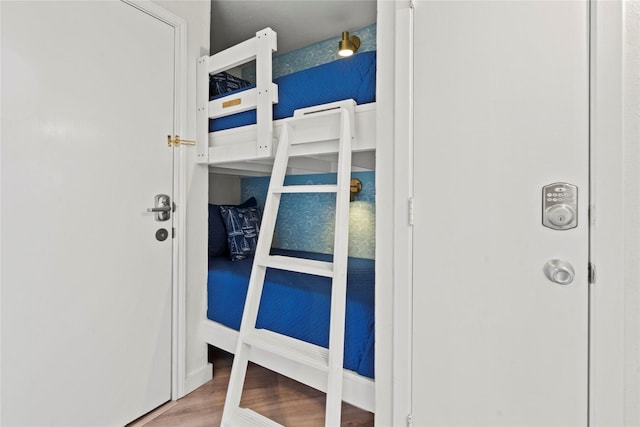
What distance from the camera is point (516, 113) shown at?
995 millimetres

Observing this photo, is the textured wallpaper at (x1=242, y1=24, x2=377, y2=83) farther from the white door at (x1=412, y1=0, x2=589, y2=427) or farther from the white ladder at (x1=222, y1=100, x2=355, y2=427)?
the white door at (x1=412, y1=0, x2=589, y2=427)

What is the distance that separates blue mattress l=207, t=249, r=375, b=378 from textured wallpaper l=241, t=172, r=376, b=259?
0.42 metres

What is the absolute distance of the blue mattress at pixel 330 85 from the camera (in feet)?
4.72

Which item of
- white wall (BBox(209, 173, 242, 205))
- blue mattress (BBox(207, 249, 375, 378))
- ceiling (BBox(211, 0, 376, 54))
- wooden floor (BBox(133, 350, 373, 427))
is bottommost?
wooden floor (BBox(133, 350, 373, 427))

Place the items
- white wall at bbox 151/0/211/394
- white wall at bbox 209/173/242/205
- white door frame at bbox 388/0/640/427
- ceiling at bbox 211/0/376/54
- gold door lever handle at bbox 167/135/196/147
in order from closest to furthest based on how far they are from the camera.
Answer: white door frame at bbox 388/0/640/427
gold door lever handle at bbox 167/135/196/147
white wall at bbox 151/0/211/394
ceiling at bbox 211/0/376/54
white wall at bbox 209/173/242/205

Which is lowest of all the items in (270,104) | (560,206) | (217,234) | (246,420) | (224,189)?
(246,420)

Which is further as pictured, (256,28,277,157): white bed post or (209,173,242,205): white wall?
(209,173,242,205): white wall

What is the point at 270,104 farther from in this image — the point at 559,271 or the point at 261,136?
the point at 559,271

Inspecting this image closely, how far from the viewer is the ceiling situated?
7.70 feet

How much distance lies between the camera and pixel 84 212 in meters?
1.45

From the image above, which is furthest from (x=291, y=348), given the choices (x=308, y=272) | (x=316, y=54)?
(x=316, y=54)

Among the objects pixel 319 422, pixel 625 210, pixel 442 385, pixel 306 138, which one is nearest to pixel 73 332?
pixel 319 422

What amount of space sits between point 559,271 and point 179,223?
5.80 feet

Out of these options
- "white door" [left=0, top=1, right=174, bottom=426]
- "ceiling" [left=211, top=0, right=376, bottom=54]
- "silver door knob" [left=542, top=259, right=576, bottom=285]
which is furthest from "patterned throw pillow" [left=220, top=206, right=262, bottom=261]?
"silver door knob" [left=542, top=259, right=576, bottom=285]
